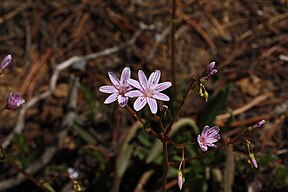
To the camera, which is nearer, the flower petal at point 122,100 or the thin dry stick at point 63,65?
the flower petal at point 122,100

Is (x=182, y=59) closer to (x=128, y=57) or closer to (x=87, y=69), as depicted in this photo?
(x=128, y=57)

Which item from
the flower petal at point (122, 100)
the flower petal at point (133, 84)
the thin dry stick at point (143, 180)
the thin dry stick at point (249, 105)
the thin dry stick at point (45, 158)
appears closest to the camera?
the flower petal at point (122, 100)

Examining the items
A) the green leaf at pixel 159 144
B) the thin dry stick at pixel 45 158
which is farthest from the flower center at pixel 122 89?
the thin dry stick at pixel 45 158

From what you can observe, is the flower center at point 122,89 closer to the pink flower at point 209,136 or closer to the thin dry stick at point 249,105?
the pink flower at point 209,136

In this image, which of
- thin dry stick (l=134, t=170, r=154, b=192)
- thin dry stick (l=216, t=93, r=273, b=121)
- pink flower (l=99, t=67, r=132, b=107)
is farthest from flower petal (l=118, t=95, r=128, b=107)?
thin dry stick (l=216, t=93, r=273, b=121)

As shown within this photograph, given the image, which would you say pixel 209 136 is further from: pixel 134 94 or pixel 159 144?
pixel 159 144

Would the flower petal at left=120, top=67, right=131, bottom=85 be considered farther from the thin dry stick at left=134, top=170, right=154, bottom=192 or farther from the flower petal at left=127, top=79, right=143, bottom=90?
the thin dry stick at left=134, top=170, right=154, bottom=192
